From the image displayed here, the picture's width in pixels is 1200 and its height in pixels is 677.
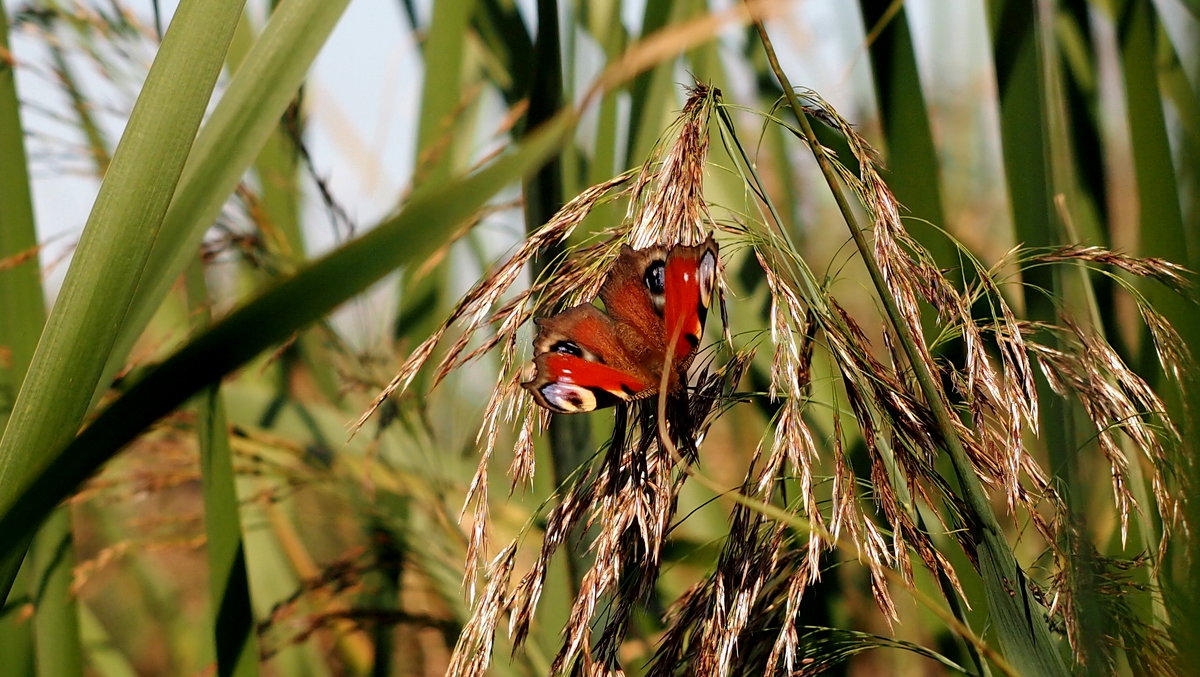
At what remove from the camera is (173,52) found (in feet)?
1.60

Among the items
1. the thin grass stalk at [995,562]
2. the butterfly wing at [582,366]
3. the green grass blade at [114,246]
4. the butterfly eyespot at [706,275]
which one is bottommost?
the thin grass stalk at [995,562]

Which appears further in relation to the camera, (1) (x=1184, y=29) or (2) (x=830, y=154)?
(2) (x=830, y=154)

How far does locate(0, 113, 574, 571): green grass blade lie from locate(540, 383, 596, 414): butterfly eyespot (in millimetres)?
204

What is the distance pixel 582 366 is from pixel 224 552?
1.47ft

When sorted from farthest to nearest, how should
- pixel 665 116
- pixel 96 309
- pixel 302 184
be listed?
pixel 302 184 < pixel 665 116 < pixel 96 309

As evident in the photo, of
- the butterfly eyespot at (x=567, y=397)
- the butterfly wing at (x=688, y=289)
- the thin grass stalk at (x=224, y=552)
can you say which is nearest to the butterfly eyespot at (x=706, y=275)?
the butterfly wing at (x=688, y=289)

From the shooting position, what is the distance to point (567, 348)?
70 centimetres

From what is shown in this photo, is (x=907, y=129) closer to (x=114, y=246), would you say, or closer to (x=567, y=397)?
(x=567, y=397)

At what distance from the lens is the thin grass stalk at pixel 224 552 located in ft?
2.81

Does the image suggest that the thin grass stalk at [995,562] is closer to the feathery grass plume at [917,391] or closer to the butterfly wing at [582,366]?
the feathery grass plume at [917,391]

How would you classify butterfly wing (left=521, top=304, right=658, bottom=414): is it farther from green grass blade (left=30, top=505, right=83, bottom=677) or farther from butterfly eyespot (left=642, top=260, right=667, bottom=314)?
green grass blade (left=30, top=505, right=83, bottom=677)

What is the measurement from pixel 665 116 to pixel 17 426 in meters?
0.84

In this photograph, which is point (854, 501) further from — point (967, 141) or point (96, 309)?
point (967, 141)

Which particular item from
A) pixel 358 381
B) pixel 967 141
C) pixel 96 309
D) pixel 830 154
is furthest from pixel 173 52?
pixel 967 141
